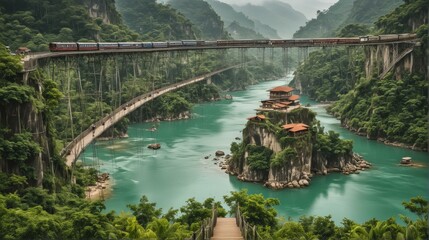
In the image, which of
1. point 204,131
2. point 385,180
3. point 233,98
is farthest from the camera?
point 233,98

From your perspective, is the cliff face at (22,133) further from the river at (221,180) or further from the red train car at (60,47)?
the river at (221,180)

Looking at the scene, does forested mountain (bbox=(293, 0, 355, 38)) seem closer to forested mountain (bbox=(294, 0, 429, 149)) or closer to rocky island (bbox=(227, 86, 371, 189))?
forested mountain (bbox=(294, 0, 429, 149))

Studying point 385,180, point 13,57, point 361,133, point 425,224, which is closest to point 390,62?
point 361,133

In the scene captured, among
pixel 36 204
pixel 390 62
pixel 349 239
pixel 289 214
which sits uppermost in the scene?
pixel 390 62

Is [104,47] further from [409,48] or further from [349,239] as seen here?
[409,48]

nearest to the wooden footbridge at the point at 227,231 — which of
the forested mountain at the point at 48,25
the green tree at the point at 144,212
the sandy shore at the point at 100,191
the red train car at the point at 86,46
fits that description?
the green tree at the point at 144,212

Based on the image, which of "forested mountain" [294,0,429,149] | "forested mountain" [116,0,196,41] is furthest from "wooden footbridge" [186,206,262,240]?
"forested mountain" [116,0,196,41]

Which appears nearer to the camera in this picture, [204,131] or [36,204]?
[36,204]
